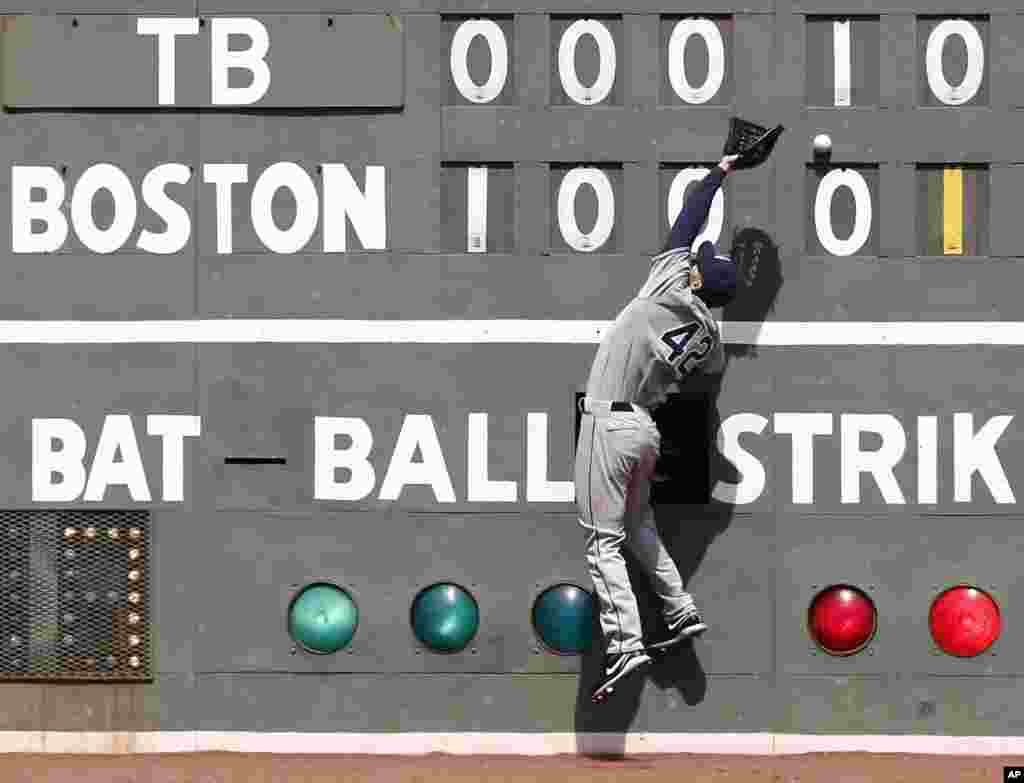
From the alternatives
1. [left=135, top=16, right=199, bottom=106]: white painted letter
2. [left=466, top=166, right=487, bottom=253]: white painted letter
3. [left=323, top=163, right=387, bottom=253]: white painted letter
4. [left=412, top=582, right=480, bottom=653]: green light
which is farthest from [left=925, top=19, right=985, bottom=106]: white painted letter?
[left=135, top=16, right=199, bottom=106]: white painted letter

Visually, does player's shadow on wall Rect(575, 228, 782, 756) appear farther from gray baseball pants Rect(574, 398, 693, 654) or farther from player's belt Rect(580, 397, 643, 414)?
player's belt Rect(580, 397, 643, 414)

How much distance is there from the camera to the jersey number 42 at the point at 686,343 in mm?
6230

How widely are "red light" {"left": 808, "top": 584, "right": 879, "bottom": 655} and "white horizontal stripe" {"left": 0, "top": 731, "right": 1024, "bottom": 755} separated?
14.4 inches

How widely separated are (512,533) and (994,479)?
1940 mm

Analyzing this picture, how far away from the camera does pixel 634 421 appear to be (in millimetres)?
6215

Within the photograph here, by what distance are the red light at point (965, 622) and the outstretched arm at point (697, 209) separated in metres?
1.76

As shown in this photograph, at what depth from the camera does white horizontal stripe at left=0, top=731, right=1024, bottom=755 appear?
6.45 m

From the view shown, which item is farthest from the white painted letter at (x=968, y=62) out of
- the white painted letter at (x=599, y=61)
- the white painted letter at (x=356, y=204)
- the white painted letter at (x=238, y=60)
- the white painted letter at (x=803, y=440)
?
the white painted letter at (x=238, y=60)

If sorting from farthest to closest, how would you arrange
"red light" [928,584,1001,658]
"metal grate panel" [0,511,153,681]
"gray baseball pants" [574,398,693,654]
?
1. "metal grate panel" [0,511,153,681]
2. "red light" [928,584,1001,658]
3. "gray baseball pants" [574,398,693,654]

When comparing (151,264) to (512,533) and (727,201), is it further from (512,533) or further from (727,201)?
(727,201)

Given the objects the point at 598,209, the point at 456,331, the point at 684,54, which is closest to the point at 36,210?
the point at 456,331

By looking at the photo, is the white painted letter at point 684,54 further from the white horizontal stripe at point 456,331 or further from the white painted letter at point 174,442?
the white painted letter at point 174,442

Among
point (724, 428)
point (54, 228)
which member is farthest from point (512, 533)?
point (54, 228)

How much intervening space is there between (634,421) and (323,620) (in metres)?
1.49
